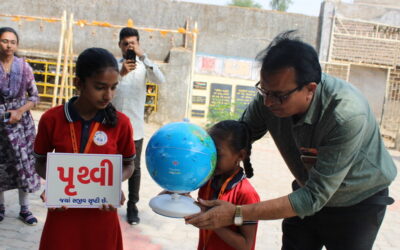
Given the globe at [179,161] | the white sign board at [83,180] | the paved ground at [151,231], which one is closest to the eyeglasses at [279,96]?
the globe at [179,161]

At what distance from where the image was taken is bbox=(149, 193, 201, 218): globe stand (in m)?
1.52

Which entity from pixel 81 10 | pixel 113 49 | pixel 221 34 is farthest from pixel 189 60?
pixel 81 10

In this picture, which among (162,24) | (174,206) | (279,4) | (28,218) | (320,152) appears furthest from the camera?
(279,4)

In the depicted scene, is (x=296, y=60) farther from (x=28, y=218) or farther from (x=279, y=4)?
(x=279, y=4)

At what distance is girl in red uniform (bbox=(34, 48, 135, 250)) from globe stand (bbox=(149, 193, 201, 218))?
0.39 m

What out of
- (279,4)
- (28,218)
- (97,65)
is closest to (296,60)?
(97,65)

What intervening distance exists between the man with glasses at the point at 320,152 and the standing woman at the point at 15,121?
7.81 feet

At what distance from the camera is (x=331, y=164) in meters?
1.59

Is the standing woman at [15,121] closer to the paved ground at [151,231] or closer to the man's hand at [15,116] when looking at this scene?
the man's hand at [15,116]

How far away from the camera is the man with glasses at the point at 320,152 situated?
1.59m

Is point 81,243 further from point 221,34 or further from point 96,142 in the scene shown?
point 221,34

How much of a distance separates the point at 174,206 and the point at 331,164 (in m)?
0.70

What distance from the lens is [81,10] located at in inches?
479

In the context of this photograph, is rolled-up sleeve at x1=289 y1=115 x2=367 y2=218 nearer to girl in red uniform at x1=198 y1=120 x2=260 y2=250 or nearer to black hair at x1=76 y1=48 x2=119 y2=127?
girl in red uniform at x1=198 y1=120 x2=260 y2=250
